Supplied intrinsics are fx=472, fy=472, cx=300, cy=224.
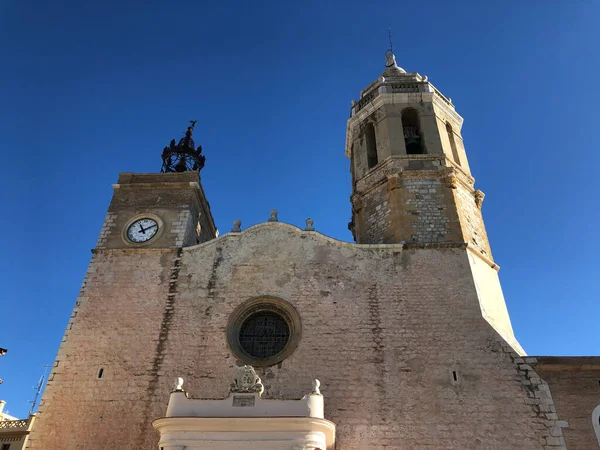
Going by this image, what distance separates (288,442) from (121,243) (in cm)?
744

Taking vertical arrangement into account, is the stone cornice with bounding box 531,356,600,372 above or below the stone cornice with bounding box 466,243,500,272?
below

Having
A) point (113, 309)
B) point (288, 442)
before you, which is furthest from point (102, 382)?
point (288, 442)

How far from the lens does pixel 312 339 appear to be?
418 inches

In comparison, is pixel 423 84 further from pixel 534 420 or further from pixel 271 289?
pixel 534 420

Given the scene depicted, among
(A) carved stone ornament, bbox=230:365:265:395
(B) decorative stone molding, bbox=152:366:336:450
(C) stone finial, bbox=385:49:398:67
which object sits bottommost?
(B) decorative stone molding, bbox=152:366:336:450

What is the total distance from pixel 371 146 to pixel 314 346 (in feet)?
24.8

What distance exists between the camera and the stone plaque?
8.67 metres

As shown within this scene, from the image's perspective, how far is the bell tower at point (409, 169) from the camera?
12523 millimetres

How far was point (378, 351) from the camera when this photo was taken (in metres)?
10.3

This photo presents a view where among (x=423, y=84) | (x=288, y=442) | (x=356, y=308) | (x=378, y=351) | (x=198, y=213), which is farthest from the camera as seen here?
(x=423, y=84)

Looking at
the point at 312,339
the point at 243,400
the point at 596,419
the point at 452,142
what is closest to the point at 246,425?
the point at 243,400

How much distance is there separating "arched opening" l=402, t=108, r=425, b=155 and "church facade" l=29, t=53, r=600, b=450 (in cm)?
85

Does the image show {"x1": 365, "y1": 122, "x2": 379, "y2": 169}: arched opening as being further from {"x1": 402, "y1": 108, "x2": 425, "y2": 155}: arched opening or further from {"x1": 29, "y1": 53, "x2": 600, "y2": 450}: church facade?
{"x1": 402, "y1": 108, "x2": 425, "y2": 155}: arched opening

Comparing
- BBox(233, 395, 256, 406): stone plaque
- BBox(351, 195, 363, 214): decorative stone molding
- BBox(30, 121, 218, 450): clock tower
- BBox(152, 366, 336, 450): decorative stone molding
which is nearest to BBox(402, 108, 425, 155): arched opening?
BBox(351, 195, 363, 214): decorative stone molding
